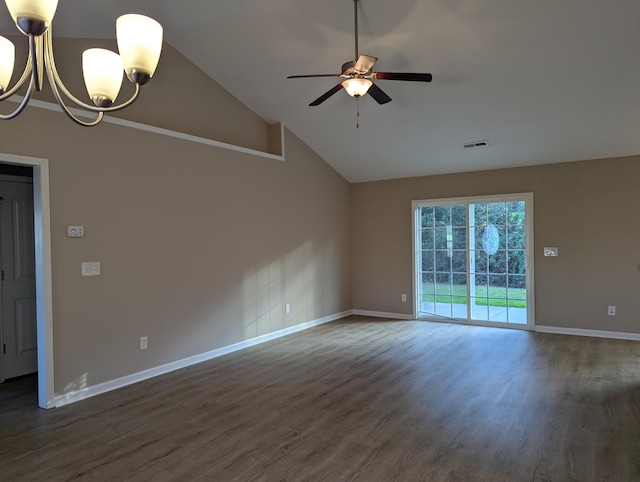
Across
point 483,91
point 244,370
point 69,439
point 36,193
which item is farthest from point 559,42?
point 69,439

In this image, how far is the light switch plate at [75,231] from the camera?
368 cm

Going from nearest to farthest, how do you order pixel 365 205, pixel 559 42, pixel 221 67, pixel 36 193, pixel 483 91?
pixel 36 193
pixel 559 42
pixel 483 91
pixel 221 67
pixel 365 205

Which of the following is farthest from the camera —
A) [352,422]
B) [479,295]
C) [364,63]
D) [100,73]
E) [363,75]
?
[479,295]

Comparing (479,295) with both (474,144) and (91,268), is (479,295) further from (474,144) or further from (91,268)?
(91,268)

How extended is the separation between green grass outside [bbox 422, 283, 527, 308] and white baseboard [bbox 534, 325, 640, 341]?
426 mm

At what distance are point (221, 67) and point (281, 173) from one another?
1656mm

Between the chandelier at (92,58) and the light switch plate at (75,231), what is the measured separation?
2.03 metres

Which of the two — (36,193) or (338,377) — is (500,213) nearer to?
(338,377)

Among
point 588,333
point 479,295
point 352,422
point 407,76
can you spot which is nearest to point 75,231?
point 352,422

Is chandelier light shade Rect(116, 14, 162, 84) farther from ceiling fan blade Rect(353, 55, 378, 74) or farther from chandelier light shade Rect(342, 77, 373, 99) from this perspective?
chandelier light shade Rect(342, 77, 373, 99)

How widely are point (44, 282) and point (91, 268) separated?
0.41 m

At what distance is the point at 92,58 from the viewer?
1.96m

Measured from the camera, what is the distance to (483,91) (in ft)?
15.3

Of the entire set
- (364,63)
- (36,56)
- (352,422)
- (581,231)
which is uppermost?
(364,63)
